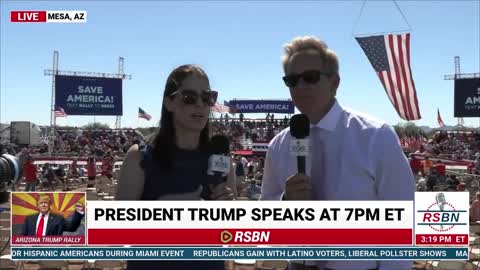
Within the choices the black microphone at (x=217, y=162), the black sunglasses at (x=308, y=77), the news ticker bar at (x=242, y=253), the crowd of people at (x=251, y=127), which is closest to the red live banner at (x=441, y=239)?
the news ticker bar at (x=242, y=253)

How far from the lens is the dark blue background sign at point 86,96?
3066 cm

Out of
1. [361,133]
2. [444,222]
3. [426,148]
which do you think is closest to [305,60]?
[361,133]

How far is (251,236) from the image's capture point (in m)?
3.99

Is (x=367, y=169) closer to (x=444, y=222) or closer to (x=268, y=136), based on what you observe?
(x=444, y=222)

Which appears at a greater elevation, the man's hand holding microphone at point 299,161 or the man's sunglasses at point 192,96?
the man's sunglasses at point 192,96

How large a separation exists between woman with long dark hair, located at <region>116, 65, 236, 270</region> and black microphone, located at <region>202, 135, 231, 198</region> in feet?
0.09

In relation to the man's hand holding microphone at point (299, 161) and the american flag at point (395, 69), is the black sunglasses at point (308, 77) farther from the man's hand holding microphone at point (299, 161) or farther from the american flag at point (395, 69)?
the american flag at point (395, 69)

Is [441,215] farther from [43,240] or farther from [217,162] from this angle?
[43,240]

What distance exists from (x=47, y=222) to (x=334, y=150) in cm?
345

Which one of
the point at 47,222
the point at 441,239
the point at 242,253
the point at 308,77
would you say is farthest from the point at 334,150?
the point at 47,222

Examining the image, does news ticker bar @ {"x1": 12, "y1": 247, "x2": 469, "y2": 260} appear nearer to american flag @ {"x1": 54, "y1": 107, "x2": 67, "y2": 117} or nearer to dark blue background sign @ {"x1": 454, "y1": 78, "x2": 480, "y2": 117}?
american flag @ {"x1": 54, "y1": 107, "x2": 67, "y2": 117}

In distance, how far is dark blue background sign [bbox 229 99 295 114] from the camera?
130 ft

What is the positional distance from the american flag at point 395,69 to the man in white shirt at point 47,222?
662cm

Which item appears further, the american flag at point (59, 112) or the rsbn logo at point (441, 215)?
the american flag at point (59, 112)
